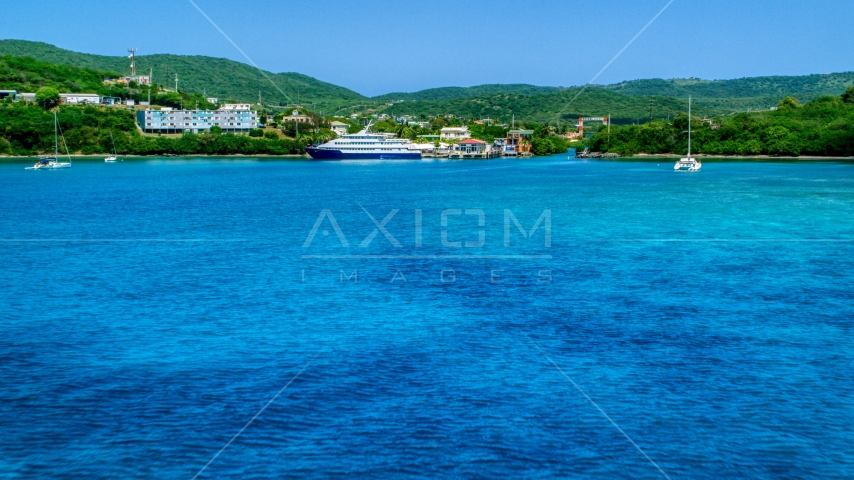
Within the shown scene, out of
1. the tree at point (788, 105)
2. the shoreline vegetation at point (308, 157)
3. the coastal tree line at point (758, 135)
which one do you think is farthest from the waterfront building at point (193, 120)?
the tree at point (788, 105)

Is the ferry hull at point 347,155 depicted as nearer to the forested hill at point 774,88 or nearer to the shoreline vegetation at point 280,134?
the shoreline vegetation at point 280,134

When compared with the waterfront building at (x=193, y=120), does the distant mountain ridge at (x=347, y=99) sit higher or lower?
higher

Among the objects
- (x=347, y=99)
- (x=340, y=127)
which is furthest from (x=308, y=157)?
(x=347, y=99)

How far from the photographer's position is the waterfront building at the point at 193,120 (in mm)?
71188

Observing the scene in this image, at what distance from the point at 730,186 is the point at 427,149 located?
44.6m

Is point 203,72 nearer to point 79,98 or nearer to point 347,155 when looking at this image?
point 79,98

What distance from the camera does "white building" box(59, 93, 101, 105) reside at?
7181cm

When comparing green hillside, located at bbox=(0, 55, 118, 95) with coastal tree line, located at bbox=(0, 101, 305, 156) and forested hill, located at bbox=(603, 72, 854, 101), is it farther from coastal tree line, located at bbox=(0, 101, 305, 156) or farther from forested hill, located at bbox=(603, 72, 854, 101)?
forested hill, located at bbox=(603, 72, 854, 101)

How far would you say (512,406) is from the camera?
758cm

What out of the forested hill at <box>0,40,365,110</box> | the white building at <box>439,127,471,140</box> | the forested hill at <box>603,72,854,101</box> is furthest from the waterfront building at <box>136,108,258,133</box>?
the forested hill at <box>603,72,854,101</box>

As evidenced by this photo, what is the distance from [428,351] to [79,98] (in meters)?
72.5

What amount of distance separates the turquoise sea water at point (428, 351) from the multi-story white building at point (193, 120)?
175 feet

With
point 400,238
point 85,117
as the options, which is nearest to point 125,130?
point 85,117

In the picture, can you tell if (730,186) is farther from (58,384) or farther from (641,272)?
(58,384)
